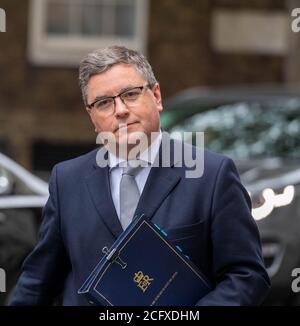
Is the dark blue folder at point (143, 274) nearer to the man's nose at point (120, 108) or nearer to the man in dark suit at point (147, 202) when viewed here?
the man in dark suit at point (147, 202)

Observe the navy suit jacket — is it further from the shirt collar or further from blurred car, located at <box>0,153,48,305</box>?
blurred car, located at <box>0,153,48,305</box>

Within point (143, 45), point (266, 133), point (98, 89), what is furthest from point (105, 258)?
point (143, 45)

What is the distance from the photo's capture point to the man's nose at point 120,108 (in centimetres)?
303

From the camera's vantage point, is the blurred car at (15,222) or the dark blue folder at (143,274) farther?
the blurred car at (15,222)

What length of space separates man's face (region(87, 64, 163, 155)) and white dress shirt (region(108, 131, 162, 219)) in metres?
0.06

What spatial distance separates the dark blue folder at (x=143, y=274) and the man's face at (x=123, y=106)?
0.29 metres

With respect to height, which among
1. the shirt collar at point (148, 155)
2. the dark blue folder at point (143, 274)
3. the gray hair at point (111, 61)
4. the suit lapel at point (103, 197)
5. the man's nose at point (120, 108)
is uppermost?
the gray hair at point (111, 61)

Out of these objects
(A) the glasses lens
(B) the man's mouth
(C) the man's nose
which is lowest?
(B) the man's mouth

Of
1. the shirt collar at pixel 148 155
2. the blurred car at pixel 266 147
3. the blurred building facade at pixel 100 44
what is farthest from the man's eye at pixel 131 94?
the blurred building facade at pixel 100 44

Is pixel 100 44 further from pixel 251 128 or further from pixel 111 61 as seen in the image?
pixel 111 61

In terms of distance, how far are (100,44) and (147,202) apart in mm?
12430

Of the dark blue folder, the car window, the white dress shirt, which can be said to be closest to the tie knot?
the white dress shirt

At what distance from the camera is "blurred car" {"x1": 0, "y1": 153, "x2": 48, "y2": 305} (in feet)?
19.7

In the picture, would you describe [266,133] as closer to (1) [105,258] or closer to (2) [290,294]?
(2) [290,294]
